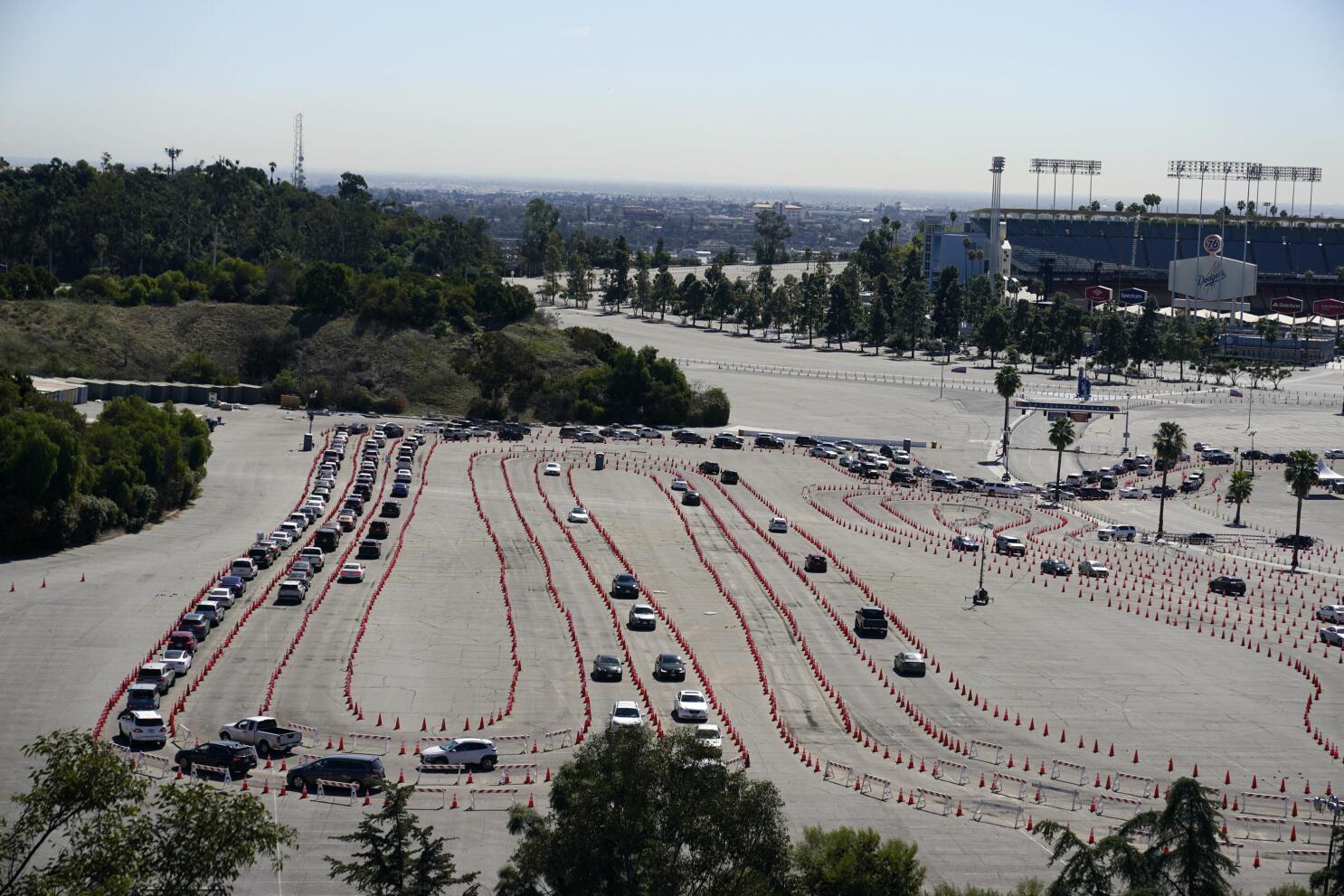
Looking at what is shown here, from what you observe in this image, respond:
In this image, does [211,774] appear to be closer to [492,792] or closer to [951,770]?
[492,792]

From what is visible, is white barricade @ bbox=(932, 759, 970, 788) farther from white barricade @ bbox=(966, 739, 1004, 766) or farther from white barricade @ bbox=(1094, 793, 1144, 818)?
white barricade @ bbox=(1094, 793, 1144, 818)

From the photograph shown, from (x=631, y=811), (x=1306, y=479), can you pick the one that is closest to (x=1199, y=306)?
(x=1306, y=479)

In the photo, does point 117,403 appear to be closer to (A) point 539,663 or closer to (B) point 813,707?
(A) point 539,663

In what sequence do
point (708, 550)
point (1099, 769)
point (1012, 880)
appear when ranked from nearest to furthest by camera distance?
1. point (1012, 880)
2. point (1099, 769)
3. point (708, 550)

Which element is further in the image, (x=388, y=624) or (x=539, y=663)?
(x=388, y=624)

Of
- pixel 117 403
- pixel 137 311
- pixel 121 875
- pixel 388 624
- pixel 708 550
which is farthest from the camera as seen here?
pixel 137 311

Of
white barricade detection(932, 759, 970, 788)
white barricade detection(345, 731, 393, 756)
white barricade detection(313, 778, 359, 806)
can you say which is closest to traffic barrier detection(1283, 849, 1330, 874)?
white barricade detection(932, 759, 970, 788)
